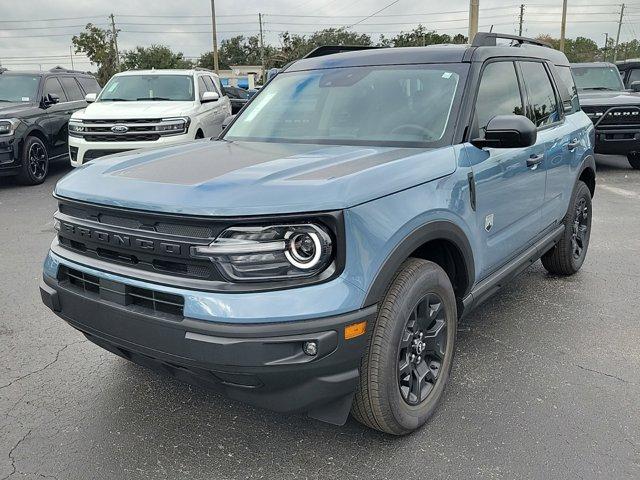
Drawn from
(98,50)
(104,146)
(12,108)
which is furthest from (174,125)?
(98,50)

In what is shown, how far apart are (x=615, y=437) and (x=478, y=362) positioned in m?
0.93

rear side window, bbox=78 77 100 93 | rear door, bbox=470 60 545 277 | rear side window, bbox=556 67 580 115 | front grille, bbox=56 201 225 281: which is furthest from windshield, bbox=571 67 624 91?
front grille, bbox=56 201 225 281

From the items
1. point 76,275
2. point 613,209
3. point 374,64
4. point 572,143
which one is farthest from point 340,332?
point 613,209

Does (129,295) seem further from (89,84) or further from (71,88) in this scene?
(89,84)

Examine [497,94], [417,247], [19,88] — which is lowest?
[417,247]

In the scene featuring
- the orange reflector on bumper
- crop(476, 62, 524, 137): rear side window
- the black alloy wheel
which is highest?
crop(476, 62, 524, 137): rear side window

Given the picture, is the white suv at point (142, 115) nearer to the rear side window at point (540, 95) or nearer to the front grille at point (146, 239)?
the rear side window at point (540, 95)

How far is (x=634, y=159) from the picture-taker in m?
11.5

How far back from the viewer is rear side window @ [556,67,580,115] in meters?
4.71

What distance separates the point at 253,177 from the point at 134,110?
289 inches

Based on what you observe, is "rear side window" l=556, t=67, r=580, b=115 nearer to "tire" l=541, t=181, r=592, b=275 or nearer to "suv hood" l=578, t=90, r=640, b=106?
"tire" l=541, t=181, r=592, b=275

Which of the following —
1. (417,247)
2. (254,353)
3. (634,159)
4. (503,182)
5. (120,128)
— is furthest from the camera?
(634,159)

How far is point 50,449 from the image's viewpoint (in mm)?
2709

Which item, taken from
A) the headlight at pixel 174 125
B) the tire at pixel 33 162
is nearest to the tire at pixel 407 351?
the headlight at pixel 174 125
